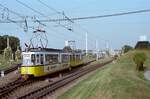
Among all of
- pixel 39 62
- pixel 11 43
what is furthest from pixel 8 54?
pixel 11 43

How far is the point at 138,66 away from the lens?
36.6 m

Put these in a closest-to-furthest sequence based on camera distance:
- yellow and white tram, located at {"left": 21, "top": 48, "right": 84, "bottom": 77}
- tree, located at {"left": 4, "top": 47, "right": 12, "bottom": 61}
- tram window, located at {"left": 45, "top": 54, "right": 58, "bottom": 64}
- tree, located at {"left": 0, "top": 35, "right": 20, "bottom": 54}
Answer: yellow and white tram, located at {"left": 21, "top": 48, "right": 84, "bottom": 77} → tram window, located at {"left": 45, "top": 54, "right": 58, "bottom": 64} → tree, located at {"left": 4, "top": 47, "right": 12, "bottom": 61} → tree, located at {"left": 0, "top": 35, "right": 20, "bottom": 54}

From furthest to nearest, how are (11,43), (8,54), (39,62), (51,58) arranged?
(11,43)
(8,54)
(51,58)
(39,62)

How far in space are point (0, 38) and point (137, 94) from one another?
99754 millimetres

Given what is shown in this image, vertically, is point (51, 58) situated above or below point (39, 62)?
above

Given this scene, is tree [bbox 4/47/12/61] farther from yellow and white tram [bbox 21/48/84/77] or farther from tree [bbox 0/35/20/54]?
tree [bbox 0/35/20/54]

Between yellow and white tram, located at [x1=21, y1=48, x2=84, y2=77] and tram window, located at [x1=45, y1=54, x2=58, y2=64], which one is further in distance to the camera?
tram window, located at [x1=45, y1=54, x2=58, y2=64]

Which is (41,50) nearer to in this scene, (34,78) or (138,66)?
(34,78)

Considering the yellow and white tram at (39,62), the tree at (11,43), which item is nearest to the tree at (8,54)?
the yellow and white tram at (39,62)

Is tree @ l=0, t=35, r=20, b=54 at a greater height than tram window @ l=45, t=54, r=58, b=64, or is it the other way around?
tree @ l=0, t=35, r=20, b=54

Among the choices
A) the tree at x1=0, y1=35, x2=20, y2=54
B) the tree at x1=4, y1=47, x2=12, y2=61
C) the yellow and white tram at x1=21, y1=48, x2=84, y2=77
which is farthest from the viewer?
the tree at x1=0, y1=35, x2=20, y2=54

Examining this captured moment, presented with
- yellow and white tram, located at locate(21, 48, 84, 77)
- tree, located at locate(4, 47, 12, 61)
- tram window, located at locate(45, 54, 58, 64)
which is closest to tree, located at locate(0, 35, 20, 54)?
tree, located at locate(4, 47, 12, 61)

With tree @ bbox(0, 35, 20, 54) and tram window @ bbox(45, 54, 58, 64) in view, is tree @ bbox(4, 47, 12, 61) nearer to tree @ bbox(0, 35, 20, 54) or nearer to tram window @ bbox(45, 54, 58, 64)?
tram window @ bbox(45, 54, 58, 64)

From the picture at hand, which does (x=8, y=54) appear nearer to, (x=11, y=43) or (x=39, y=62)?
(x=39, y=62)
